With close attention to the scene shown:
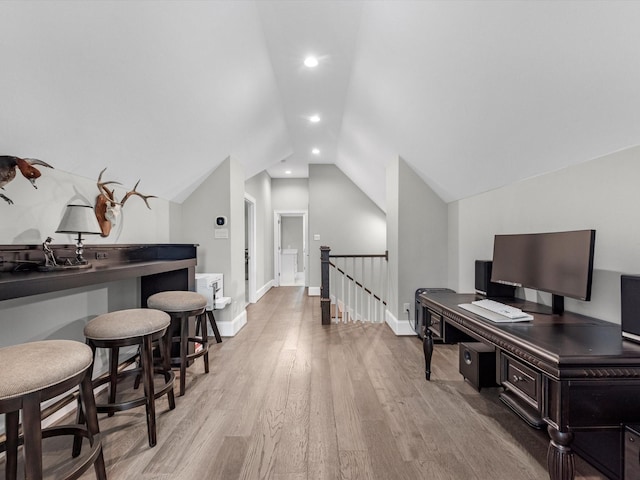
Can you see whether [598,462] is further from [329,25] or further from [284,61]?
Answer: [284,61]

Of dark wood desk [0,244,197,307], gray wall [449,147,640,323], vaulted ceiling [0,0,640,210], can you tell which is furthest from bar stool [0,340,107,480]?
gray wall [449,147,640,323]

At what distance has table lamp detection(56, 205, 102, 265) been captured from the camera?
188 cm

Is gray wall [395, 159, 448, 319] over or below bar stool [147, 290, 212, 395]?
over

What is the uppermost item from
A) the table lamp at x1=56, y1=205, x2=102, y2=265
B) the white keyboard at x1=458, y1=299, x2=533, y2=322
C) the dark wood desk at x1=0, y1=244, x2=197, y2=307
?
the table lamp at x1=56, y1=205, x2=102, y2=265

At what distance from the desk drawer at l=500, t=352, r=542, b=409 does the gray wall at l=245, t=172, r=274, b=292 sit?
478cm

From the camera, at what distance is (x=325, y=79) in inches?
122

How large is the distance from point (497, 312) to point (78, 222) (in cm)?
267

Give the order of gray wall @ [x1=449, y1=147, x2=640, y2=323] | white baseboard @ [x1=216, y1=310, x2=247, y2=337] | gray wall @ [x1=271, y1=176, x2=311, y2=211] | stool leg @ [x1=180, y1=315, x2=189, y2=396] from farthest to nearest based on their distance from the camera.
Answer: gray wall @ [x1=271, y1=176, x2=311, y2=211] → white baseboard @ [x1=216, y1=310, x2=247, y2=337] → stool leg @ [x1=180, y1=315, x2=189, y2=396] → gray wall @ [x1=449, y1=147, x2=640, y2=323]

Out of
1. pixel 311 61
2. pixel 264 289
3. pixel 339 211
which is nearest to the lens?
pixel 311 61

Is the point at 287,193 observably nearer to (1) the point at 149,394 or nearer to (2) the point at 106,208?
(2) the point at 106,208

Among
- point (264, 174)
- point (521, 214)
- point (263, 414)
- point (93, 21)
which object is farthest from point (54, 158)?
point (264, 174)

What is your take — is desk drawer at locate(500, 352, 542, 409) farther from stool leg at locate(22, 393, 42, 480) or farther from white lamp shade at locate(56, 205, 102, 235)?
white lamp shade at locate(56, 205, 102, 235)

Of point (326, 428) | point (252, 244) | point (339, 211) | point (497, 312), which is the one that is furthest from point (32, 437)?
point (339, 211)

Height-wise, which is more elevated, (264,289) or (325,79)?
(325,79)
